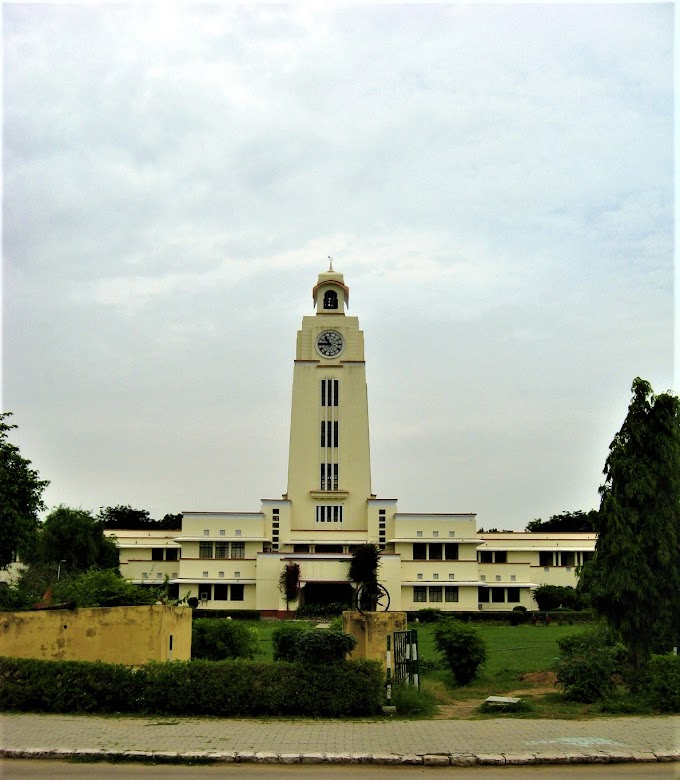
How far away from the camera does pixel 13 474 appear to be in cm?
3288

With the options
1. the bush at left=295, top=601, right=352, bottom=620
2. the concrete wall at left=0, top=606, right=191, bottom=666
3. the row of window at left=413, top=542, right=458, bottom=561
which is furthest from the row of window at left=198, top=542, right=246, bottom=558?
the concrete wall at left=0, top=606, right=191, bottom=666

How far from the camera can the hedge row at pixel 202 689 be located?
13383 mm

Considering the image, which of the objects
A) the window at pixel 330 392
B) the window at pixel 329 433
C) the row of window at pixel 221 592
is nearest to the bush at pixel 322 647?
the row of window at pixel 221 592

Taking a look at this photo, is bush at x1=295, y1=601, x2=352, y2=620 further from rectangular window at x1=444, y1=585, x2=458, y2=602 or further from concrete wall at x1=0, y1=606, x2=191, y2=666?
concrete wall at x1=0, y1=606, x2=191, y2=666

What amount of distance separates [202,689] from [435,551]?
4278cm

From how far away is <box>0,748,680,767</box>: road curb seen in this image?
10539 millimetres

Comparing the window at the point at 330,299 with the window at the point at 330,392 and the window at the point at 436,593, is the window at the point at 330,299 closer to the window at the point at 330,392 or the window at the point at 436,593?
the window at the point at 330,392

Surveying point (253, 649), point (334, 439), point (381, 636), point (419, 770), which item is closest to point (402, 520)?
point (334, 439)

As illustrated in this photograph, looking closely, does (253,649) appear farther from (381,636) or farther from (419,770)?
(419,770)

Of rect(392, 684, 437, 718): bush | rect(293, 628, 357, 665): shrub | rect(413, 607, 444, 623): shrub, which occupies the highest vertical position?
rect(293, 628, 357, 665): shrub

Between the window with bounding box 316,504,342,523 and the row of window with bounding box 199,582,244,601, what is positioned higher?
the window with bounding box 316,504,342,523

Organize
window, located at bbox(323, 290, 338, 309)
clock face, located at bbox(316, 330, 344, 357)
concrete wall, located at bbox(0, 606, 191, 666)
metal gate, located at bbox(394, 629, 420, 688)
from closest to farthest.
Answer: concrete wall, located at bbox(0, 606, 191, 666) → metal gate, located at bbox(394, 629, 420, 688) → clock face, located at bbox(316, 330, 344, 357) → window, located at bbox(323, 290, 338, 309)

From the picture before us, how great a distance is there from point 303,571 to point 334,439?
10647 mm

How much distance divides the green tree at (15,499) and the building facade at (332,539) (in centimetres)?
1814
